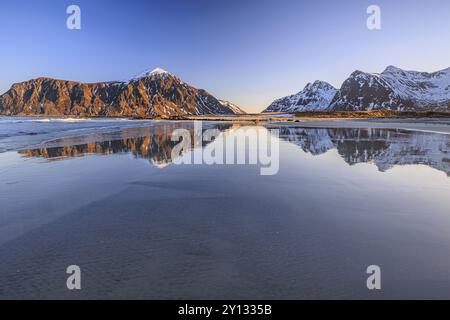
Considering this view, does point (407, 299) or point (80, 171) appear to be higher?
point (80, 171)

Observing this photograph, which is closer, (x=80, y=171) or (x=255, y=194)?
(x=255, y=194)

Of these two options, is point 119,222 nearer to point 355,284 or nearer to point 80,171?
point 355,284

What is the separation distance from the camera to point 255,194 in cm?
782

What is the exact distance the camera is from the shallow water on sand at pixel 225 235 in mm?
3512

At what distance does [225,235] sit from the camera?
5004 mm

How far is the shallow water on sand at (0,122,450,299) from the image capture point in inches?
138

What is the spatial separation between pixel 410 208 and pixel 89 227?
6733mm

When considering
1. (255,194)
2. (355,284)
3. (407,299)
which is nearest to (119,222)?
(255,194)

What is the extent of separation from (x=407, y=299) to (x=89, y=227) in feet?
16.6
